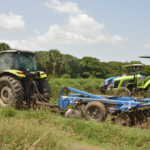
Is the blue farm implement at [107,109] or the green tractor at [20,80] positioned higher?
the green tractor at [20,80]

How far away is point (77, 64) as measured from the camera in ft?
197

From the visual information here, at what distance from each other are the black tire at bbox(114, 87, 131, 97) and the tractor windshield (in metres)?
5.24

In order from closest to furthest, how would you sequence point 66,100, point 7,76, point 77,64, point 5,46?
1. point 66,100
2. point 7,76
3. point 5,46
4. point 77,64

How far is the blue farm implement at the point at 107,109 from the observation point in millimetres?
6414

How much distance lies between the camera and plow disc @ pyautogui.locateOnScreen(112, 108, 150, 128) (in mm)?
6316

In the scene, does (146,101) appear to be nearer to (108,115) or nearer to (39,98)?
(108,115)

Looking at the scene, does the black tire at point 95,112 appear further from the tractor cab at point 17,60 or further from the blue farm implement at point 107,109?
the tractor cab at point 17,60

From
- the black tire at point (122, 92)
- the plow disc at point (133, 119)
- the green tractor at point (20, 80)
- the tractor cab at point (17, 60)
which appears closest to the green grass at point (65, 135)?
the plow disc at point (133, 119)

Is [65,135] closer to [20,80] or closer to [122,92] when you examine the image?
[20,80]

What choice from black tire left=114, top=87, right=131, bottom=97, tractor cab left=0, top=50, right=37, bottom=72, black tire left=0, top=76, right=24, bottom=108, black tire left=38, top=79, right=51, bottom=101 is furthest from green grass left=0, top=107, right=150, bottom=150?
black tire left=114, top=87, right=131, bottom=97

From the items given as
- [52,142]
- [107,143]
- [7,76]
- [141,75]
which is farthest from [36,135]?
[141,75]

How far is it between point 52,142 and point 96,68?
57.6 metres

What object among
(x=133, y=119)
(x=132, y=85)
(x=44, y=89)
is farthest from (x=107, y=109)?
(x=132, y=85)

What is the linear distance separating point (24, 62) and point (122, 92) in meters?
5.90
